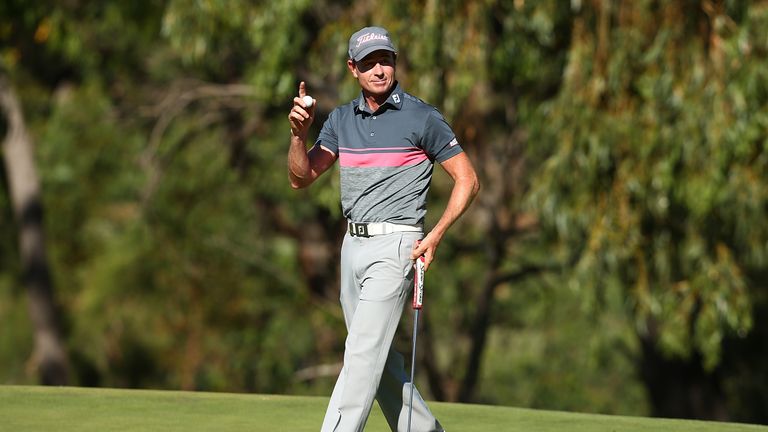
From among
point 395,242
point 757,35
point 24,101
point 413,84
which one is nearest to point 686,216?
point 757,35

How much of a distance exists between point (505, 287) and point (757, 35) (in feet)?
39.5

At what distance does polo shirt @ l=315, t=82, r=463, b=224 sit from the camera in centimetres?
568

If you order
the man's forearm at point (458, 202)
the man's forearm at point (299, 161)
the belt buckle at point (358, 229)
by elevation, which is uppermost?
the man's forearm at point (299, 161)

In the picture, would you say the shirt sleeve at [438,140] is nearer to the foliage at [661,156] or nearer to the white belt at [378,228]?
the white belt at [378,228]

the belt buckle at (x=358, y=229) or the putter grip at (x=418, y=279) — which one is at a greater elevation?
the belt buckle at (x=358, y=229)

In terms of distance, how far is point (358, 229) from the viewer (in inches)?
227

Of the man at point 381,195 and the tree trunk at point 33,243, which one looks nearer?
the man at point 381,195

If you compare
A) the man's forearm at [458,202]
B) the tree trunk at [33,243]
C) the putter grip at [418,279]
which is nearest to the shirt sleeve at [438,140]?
the man's forearm at [458,202]

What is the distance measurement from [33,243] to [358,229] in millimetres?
15571

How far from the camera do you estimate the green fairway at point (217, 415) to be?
7020 mm

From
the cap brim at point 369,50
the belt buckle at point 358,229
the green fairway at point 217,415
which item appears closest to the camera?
the cap brim at point 369,50

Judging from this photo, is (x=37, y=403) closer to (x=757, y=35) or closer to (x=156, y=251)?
(x=757, y=35)

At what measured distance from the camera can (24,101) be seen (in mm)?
21625

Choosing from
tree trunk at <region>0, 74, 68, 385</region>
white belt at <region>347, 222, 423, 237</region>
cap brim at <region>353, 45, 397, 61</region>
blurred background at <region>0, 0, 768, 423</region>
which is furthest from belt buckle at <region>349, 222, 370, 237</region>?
tree trunk at <region>0, 74, 68, 385</region>
